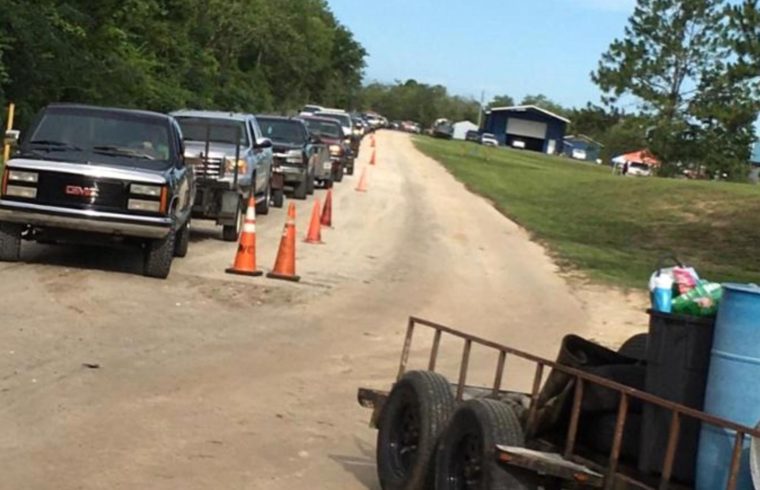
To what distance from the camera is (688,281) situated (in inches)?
220

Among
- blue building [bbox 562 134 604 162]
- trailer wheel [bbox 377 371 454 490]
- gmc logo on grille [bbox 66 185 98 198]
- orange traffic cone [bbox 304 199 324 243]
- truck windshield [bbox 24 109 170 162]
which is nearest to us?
trailer wheel [bbox 377 371 454 490]

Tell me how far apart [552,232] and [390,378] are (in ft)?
64.0

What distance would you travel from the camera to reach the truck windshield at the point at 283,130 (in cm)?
2970

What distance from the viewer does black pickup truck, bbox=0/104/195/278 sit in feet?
45.5

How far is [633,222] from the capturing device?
34.8 metres

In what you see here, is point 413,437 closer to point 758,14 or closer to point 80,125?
point 80,125

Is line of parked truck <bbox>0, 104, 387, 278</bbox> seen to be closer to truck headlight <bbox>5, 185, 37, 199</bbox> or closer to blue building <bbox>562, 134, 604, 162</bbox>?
truck headlight <bbox>5, 185, 37, 199</bbox>

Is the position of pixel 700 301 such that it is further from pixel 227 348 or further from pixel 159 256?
pixel 159 256

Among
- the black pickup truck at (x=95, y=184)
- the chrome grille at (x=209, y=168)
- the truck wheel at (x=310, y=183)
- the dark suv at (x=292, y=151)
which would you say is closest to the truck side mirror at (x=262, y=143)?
the chrome grille at (x=209, y=168)

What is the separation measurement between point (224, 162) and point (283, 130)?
1070cm

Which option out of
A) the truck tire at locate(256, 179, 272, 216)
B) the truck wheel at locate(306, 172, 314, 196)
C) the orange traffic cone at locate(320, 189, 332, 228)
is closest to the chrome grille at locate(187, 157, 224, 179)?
the truck tire at locate(256, 179, 272, 216)

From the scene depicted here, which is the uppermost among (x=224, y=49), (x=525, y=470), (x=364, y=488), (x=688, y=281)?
(x=224, y=49)

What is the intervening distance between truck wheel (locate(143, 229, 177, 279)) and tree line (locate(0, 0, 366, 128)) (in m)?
16.2

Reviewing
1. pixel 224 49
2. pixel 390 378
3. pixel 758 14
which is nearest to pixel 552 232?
pixel 758 14
